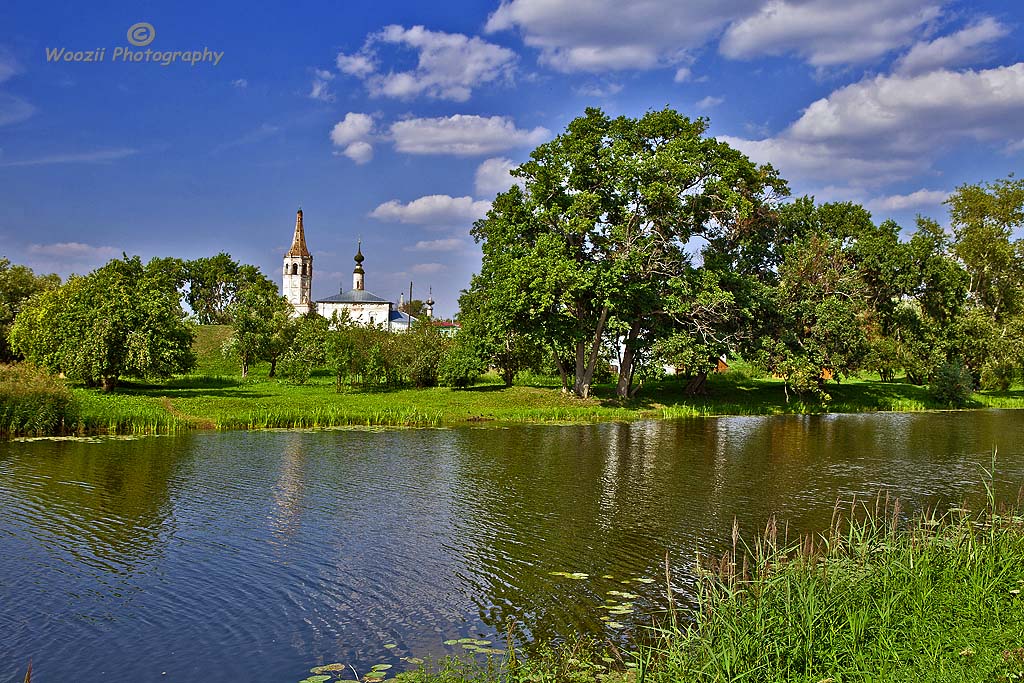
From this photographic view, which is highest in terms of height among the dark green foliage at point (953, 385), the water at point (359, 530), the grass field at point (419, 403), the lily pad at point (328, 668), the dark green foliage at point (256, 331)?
the dark green foliage at point (256, 331)

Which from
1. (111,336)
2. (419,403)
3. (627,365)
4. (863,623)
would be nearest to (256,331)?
(111,336)

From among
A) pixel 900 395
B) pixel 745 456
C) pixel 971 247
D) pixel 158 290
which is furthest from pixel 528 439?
pixel 971 247

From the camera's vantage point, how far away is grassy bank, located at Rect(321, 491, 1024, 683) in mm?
7590

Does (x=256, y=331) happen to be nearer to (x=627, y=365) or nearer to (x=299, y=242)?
(x=627, y=365)

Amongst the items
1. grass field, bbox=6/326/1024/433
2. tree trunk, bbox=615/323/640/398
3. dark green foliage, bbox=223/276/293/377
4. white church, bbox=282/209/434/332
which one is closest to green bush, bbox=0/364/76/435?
grass field, bbox=6/326/1024/433

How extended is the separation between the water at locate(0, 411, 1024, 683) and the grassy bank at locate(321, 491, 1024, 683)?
1.29 metres

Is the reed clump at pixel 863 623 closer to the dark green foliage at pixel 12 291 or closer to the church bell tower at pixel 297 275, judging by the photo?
the dark green foliage at pixel 12 291

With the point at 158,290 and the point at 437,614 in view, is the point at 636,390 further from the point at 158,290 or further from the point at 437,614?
the point at 437,614

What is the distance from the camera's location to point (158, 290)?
139 ft

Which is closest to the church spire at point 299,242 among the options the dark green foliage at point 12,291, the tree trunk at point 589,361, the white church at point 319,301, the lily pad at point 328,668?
the white church at point 319,301

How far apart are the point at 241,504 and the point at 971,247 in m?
53.4

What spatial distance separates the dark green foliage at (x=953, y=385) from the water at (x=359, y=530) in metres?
19.7

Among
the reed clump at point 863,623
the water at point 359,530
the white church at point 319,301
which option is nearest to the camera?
the reed clump at point 863,623

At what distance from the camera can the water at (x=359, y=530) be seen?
10.0m
